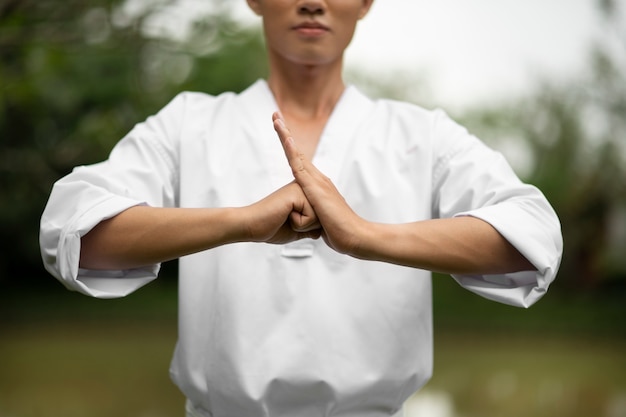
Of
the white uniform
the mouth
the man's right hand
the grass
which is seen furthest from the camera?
the grass

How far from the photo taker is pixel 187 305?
6.27ft

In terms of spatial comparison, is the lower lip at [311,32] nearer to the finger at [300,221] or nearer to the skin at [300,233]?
the skin at [300,233]

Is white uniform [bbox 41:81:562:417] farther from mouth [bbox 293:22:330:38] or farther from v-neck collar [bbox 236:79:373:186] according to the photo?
mouth [bbox 293:22:330:38]

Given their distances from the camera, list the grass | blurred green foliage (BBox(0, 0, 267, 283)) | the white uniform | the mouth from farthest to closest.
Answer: the grass
blurred green foliage (BBox(0, 0, 267, 283))
the mouth
the white uniform

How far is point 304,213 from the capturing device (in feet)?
5.47

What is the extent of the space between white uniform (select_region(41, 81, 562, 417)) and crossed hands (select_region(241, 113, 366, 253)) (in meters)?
0.19

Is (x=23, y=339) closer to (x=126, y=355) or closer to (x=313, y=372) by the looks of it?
(x=126, y=355)

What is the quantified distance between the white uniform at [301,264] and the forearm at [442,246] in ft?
0.15

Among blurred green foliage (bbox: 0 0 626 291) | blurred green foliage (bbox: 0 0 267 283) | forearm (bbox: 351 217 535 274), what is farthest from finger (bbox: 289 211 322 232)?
blurred green foliage (bbox: 0 0 626 291)

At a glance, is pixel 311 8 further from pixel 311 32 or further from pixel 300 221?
pixel 300 221

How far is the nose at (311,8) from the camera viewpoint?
187 centimetres

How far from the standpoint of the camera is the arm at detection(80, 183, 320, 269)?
164 cm

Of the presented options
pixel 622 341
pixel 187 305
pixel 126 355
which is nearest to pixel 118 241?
pixel 187 305

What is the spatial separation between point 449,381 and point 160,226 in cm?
660
